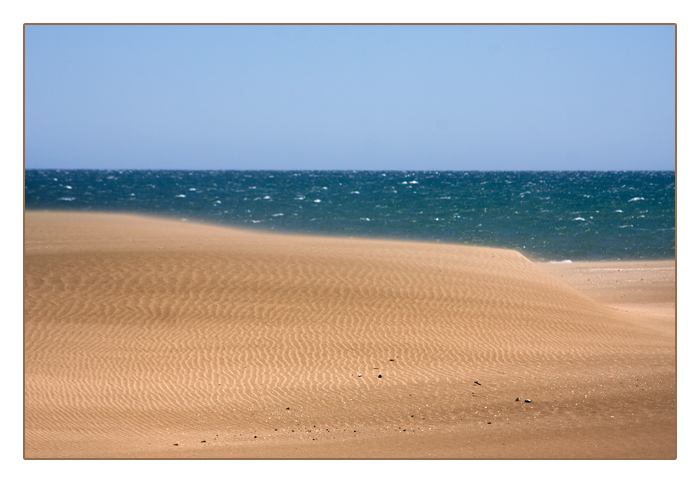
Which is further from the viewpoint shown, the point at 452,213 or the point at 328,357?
the point at 452,213

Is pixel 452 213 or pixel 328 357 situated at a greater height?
pixel 452 213

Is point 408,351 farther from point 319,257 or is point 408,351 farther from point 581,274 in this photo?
point 581,274

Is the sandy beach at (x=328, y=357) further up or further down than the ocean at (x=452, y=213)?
further down

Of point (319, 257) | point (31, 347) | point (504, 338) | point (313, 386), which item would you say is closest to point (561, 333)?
point (504, 338)

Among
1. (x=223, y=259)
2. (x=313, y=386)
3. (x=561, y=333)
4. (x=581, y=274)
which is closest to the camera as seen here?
(x=313, y=386)

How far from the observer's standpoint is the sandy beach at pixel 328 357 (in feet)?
23.5

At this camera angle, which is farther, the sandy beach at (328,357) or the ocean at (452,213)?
the ocean at (452,213)

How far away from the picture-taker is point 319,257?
14.5 metres

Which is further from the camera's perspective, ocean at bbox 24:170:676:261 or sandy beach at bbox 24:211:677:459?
ocean at bbox 24:170:676:261

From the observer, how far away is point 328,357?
9.70 m

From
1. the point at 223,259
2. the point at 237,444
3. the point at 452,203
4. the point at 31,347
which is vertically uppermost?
the point at 452,203

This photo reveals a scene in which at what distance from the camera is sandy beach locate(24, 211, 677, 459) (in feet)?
23.5

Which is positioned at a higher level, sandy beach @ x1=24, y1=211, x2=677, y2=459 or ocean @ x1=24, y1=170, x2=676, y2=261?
ocean @ x1=24, y1=170, x2=676, y2=261

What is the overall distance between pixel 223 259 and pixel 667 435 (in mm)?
9290
